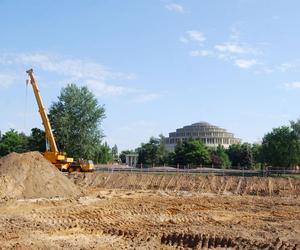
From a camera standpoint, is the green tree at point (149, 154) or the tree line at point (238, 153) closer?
the tree line at point (238, 153)

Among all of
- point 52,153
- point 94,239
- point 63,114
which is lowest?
point 94,239

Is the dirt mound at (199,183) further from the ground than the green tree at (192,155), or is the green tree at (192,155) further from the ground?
the green tree at (192,155)

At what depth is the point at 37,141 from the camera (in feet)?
217

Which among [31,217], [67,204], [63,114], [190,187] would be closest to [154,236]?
[31,217]

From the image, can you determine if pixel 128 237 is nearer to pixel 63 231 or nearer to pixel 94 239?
pixel 94 239

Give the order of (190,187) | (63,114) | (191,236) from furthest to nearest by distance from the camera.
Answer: (63,114), (190,187), (191,236)

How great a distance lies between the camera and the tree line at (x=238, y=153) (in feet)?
191

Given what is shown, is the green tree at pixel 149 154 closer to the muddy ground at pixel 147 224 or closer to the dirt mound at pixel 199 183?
the dirt mound at pixel 199 183

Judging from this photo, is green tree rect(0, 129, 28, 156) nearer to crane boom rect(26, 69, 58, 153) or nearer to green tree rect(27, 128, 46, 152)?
green tree rect(27, 128, 46, 152)

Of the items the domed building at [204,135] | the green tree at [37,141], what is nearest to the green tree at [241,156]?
the domed building at [204,135]

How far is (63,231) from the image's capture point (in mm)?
16125

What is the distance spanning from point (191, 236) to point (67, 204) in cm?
1033

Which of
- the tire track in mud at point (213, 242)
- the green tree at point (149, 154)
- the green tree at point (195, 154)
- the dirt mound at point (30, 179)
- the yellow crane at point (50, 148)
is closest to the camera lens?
the tire track in mud at point (213, 242)

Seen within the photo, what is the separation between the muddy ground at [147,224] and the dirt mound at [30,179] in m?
2.06
